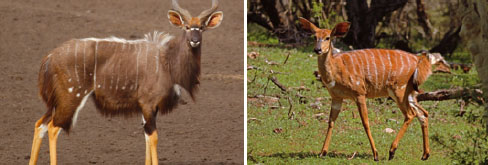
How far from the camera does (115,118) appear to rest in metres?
7.45

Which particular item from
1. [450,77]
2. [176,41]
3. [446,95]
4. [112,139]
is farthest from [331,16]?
[176,41]

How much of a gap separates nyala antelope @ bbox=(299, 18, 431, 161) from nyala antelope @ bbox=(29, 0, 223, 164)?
822 mm

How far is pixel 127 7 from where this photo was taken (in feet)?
34.0

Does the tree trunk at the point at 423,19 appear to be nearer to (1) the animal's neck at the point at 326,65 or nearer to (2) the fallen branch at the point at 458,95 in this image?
(2) the fallen branch at the point at 458,95

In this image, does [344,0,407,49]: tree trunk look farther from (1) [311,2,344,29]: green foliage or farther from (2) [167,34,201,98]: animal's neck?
(2) [167,34,201,98]: animal's neck

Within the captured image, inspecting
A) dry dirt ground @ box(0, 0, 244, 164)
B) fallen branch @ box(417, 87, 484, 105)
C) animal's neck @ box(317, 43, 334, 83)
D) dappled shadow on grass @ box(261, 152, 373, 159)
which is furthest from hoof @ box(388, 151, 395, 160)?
dry dirt ground @ box(0, 0, 244, 164)

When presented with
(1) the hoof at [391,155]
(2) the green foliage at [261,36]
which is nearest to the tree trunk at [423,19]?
(2) the green foliage at [261,36]

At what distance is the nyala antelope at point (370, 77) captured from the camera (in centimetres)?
567

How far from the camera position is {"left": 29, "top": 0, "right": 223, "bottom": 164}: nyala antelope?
515 cm

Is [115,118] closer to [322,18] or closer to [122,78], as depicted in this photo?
[322,18]

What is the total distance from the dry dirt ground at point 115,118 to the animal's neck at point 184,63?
3.83 ft

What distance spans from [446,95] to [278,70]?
1309mm

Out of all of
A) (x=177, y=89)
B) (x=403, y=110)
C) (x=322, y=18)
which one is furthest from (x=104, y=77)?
(x=322, y=18)

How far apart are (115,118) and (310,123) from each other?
1711mm
